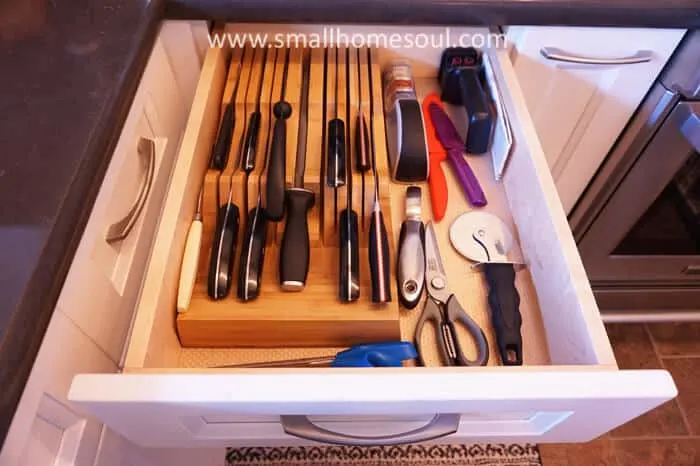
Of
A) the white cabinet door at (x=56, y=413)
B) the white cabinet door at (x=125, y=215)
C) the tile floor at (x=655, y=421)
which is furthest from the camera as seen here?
the tile floor at (x=655, y=421)

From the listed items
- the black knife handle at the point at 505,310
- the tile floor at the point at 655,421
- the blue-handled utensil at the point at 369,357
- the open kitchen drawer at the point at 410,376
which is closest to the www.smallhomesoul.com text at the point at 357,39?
the open kitchen drawer at the point at 410,376

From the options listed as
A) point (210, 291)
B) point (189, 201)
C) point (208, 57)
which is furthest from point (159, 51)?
point (210, 291)

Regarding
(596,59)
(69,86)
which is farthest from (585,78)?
(69,86)

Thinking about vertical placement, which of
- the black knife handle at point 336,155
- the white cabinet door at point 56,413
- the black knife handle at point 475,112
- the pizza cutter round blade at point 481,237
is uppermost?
the black knife handle at point 475,112

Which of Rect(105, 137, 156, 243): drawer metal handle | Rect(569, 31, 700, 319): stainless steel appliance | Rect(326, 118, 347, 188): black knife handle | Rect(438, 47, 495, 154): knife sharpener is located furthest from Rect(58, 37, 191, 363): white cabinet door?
Rect(569, 31, 700, 319): stainless steel appliance

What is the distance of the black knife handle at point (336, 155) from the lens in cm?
68

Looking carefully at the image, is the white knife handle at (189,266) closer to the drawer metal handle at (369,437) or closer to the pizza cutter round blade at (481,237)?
the drawer metal handle at (369,437)

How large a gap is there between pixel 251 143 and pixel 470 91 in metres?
0.34

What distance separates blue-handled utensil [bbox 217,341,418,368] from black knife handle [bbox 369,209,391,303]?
0.18 feet

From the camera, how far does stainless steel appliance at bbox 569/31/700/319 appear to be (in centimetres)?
82

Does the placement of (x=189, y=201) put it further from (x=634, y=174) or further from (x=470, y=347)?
(x=634, y=174)

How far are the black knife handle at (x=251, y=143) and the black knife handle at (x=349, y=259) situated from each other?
14 centimetres

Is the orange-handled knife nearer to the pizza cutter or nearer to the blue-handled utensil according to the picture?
the pizza cutter

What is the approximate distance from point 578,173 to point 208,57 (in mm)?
691
